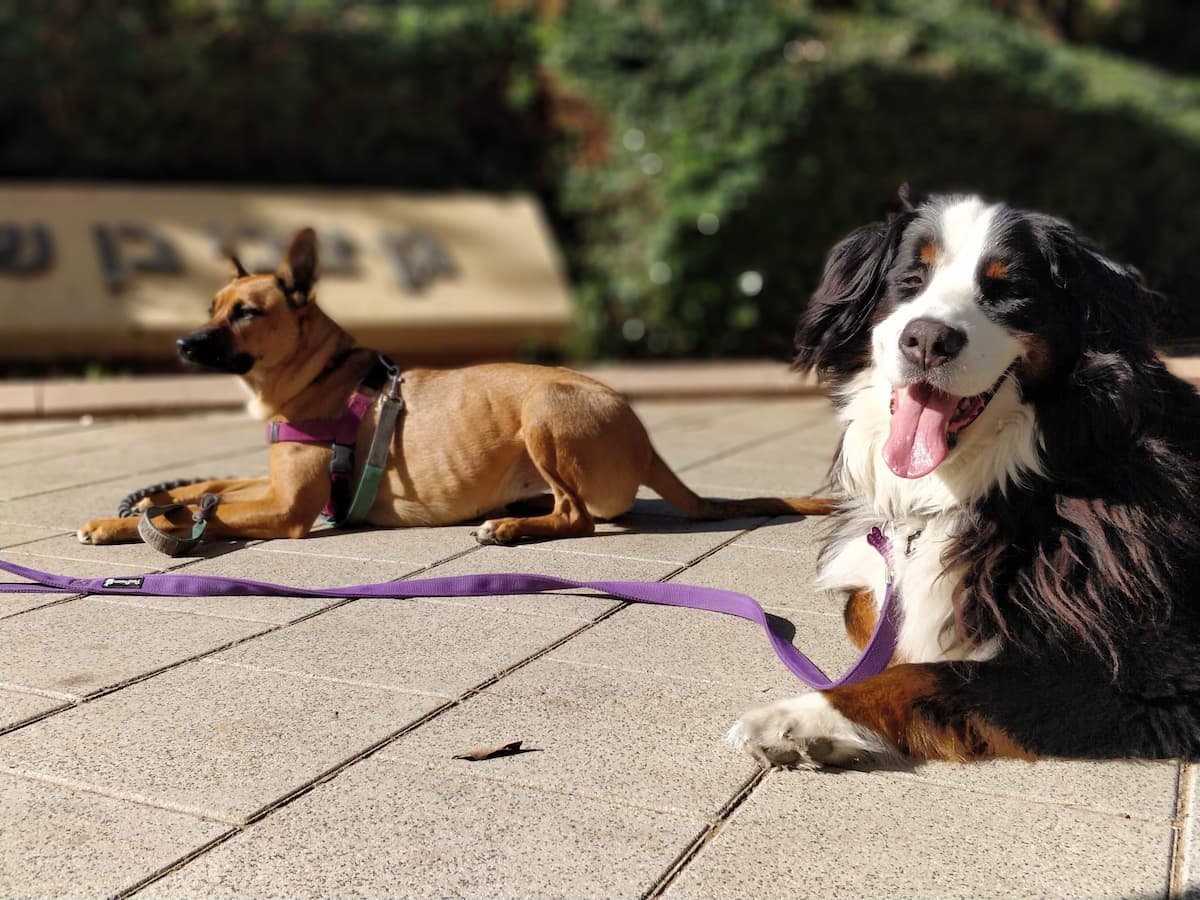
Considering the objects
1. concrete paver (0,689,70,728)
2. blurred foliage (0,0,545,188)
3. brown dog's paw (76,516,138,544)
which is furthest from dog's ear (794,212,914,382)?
blurred foliage (0,0,545,188)

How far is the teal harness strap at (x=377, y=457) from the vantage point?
513 centimetres

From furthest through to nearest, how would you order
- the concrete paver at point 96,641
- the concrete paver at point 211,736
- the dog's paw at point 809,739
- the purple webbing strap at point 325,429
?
1. the purple webbing strap at point 325,429
2. the concrete paver at point 96,641
3. the dog's paw at point 809,739
4. the concrete paver at point 211,736

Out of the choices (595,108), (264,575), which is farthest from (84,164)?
(264,575)

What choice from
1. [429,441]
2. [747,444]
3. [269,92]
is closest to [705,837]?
[429,441]

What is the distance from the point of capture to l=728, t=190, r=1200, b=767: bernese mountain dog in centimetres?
298

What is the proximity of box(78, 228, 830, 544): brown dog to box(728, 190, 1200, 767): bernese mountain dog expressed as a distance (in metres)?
1.73

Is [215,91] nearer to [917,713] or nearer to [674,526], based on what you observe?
[674,526]

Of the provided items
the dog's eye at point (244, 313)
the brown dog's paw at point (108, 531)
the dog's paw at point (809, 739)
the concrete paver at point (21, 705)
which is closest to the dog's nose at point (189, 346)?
the dog's eye at point (244, 313)

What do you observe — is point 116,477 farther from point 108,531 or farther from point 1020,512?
point 1020,512

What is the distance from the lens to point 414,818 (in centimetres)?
262

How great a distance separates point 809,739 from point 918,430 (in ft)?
2.99

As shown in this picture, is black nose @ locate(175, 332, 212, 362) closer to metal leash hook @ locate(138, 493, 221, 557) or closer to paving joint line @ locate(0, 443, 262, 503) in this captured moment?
metal leash hook @ locate(138, 493, 221, 557)

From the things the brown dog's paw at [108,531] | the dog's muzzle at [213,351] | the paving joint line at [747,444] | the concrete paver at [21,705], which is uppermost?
the dog's muzzle at [213,351]

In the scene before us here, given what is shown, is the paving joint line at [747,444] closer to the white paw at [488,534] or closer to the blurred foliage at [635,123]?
the white paw at [488,534]
